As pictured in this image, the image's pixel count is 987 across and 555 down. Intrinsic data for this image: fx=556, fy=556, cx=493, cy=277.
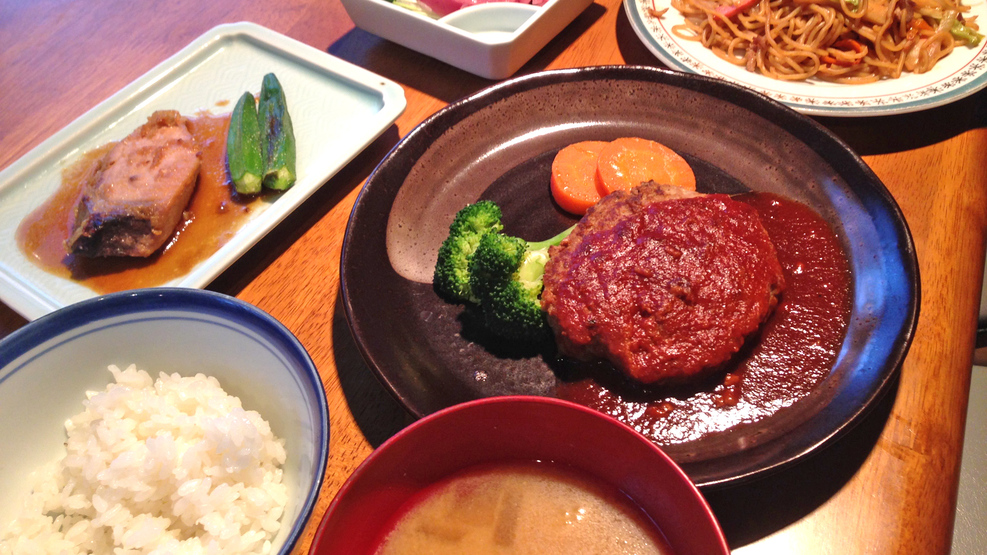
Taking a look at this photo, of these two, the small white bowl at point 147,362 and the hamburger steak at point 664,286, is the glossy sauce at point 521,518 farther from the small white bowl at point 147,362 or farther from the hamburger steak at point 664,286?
the hamburger steak at point 664,286

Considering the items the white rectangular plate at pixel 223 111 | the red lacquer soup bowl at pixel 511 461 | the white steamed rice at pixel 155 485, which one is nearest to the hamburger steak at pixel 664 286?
the red lacquer soup bowl at pixel 511 461

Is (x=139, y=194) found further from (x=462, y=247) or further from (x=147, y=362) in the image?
(x=462, y=247)

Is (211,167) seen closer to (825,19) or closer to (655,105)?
(655,105)

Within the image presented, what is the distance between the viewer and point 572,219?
102 inches

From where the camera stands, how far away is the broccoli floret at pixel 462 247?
223 centimetres

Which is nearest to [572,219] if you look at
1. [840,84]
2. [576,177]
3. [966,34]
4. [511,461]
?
[576,177]

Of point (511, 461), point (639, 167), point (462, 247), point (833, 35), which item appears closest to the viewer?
point (511, 461)

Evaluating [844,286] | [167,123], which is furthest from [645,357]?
[167,123]

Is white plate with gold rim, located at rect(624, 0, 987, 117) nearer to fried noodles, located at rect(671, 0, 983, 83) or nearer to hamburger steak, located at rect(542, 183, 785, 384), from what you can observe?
fried noodles, located at rect(671, 0, 983, 83)

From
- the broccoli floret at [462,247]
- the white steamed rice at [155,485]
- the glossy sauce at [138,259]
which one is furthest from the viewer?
the glossy sauce at [138,259]

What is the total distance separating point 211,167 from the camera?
9.96 ft

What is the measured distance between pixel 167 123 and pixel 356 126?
1004 mm

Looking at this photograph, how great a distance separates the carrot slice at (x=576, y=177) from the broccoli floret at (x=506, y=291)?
1.44ft

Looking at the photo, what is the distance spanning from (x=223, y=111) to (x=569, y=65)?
206 centimetres
